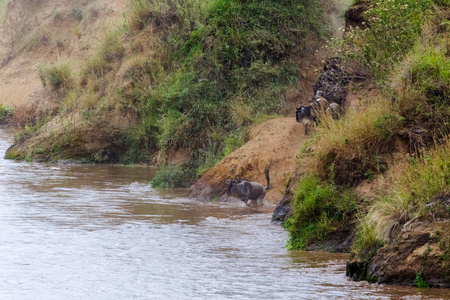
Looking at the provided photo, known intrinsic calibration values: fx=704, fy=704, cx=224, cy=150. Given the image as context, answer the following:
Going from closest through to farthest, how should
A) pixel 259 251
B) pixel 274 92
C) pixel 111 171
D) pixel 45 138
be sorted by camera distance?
1. pixel 259 251
2. pixel 274 92
3. pixel 111 171
4. pixel 45 138

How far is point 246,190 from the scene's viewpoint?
509 inches

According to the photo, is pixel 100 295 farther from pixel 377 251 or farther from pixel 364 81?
pixel 364 81

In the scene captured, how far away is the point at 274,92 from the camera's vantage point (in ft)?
56.9

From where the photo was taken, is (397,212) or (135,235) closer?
(397,212)

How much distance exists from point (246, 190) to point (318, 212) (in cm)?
393

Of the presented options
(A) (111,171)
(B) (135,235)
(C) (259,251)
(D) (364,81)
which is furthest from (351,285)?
(A) (111,171)

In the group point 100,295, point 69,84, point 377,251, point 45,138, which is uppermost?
point 69,84

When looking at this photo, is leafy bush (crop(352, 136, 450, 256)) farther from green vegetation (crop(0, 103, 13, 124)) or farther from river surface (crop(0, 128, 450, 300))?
green vegetation (crop(0, 103, 13, 124))

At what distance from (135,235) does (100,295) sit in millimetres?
3260

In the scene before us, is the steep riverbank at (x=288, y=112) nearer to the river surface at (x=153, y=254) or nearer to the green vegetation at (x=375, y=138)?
the green vegetation at (x=375, y=138)

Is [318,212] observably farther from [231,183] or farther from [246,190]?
[231,183]

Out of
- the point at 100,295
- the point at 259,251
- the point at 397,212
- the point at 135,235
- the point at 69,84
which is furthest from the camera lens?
the point at 69,84

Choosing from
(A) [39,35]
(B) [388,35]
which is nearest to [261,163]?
(B) [388,35]

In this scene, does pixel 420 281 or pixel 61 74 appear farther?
pixel 61 74
